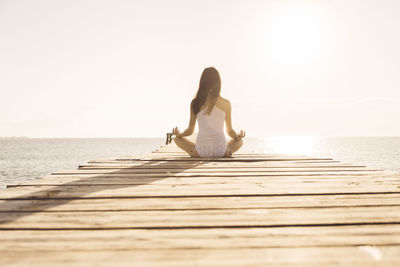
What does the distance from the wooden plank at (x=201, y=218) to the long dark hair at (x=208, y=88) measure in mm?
3764

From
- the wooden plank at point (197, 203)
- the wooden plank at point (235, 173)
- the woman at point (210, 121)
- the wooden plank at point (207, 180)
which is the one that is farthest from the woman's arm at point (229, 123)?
the wooden plank at point (197, 203)

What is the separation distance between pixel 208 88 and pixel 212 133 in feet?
2.99

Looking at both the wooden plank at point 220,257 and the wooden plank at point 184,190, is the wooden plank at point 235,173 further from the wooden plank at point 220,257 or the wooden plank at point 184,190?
the wooden plank at point 220,257

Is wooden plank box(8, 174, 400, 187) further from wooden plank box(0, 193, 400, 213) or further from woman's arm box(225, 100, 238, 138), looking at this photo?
woman's arm box(225, 100, 238, 138)

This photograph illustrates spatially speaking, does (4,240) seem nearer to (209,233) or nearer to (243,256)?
(209,233)

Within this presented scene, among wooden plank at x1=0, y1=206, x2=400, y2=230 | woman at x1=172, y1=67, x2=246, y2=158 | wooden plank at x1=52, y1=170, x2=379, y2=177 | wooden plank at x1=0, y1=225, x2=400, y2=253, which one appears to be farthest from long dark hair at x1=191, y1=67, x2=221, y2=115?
wooden plank at x1=0, y1=225, x2=400, y2=253

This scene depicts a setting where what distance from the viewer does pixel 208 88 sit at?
577 centimetres

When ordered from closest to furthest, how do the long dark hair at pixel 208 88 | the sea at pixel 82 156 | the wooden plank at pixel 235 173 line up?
the wooden plank at pixel 235 173 < the long dark hair at pixel 208 88 < the sea at pixel 82 156

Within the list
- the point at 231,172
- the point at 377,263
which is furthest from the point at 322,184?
the point at 377,263

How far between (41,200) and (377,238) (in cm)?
255

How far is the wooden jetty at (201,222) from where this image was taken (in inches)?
60.9

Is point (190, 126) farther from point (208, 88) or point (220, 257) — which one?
point (220, 257)

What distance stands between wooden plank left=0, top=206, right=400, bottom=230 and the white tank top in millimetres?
3799

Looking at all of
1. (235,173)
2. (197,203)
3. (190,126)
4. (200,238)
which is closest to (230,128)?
(190,126)
